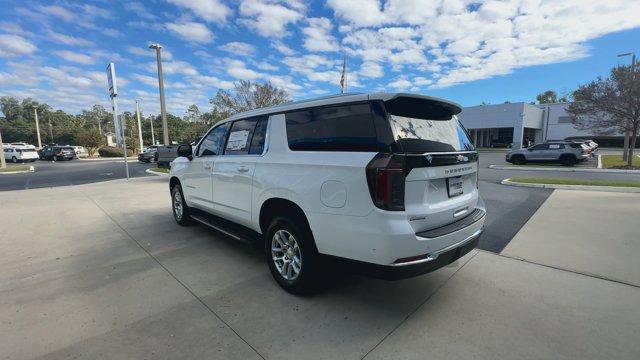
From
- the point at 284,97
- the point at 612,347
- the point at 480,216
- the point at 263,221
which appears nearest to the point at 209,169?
the point at 263,221

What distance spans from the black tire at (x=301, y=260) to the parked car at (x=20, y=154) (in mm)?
38723

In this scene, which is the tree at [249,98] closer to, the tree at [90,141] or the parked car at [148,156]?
the parked car at [148,156]

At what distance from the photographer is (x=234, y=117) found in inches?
182

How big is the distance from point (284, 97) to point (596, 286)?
28.1m

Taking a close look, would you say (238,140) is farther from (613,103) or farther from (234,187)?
(613,103)

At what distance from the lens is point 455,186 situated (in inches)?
123

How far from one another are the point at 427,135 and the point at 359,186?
883mm

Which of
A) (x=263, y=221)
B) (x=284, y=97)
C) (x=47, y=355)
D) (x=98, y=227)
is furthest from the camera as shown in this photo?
(x=284, y=97)

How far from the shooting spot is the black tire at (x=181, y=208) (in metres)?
5.86

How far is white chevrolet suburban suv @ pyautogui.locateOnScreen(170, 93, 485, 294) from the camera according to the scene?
8.46 ft

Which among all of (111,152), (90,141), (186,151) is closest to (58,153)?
(111,152)

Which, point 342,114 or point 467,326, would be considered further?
point 342,114

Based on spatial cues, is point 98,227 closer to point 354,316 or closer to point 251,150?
point 251,150

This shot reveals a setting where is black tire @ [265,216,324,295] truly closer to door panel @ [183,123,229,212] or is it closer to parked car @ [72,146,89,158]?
door panel @ [183,123,229,212]
